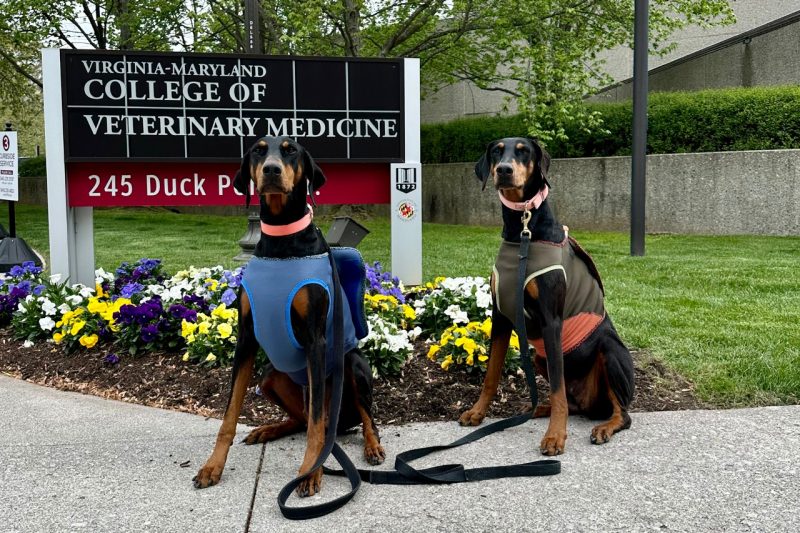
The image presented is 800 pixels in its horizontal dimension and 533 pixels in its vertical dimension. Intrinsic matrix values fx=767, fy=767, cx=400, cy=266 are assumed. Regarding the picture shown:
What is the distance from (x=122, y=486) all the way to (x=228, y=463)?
0.44 metres

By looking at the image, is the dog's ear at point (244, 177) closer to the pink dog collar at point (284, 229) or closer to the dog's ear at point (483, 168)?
the pink dog collar at point (284, 229)

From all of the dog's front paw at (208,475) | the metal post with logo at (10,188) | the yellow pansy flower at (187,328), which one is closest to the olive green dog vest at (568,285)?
the dog's front paw at (208,475)

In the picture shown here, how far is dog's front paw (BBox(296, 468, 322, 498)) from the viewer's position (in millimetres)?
2984

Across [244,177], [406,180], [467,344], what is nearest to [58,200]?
[406,180]

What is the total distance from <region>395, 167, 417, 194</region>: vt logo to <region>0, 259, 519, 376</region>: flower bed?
50.3 inches

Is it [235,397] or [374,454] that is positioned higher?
[235,397]

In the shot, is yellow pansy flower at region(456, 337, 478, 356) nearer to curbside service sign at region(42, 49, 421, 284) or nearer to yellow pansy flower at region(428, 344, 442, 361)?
yellow pansy flower at region(428, 344, 442, 361)

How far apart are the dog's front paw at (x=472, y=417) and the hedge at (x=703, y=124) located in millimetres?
10646

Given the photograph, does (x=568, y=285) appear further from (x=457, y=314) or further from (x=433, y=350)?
(x=457, y=314)

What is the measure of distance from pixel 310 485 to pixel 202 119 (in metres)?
4.33

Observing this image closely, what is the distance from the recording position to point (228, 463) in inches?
129

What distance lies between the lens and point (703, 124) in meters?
13.5

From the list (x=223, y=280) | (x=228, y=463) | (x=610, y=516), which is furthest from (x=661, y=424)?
(x=223, y=280)

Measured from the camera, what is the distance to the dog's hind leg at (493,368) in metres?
3.68
